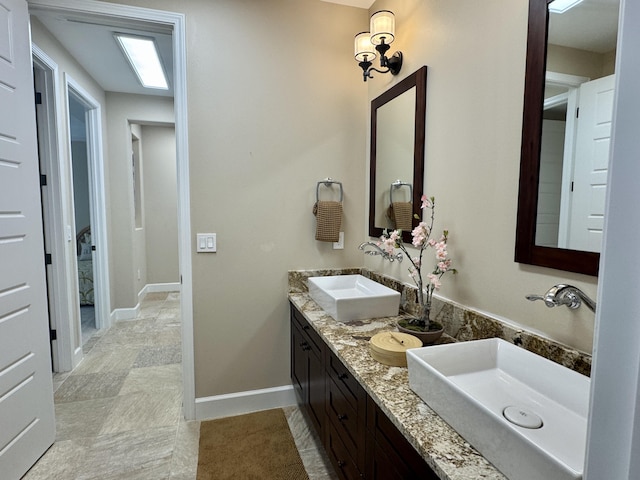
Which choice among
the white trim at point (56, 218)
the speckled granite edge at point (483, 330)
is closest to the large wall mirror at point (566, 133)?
the speckled granite edge at point (483, 330)

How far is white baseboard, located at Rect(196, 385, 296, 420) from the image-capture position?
7.29ft

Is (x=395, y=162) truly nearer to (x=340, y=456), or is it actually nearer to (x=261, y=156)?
(x=261, y=156)

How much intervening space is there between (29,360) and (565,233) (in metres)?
2.44

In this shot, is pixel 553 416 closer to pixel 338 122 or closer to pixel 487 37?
pixel 487 37

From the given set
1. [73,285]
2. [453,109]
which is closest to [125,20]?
[453,109]

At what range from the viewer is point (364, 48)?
1.96 m

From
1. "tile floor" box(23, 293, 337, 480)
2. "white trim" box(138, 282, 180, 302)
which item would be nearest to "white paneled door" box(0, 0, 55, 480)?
"tile floor" box(23, 293, 337, 480)

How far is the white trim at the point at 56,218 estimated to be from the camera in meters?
2.62

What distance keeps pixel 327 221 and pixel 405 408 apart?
143 cm

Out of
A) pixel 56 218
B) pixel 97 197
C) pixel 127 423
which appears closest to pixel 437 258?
pixel 127 423

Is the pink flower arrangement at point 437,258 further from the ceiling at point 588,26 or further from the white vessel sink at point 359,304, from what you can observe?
the ceiling at point 588,26

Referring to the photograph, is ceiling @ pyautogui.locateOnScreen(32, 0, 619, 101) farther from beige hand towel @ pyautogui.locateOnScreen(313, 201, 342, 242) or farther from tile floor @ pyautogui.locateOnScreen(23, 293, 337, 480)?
tile floor @ pyautogui.locateOnScreen(23, 293, 337, 480)

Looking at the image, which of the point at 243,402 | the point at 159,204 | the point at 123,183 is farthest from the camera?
the point at 159,204

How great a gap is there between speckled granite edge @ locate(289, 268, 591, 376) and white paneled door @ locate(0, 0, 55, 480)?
6.29ft
